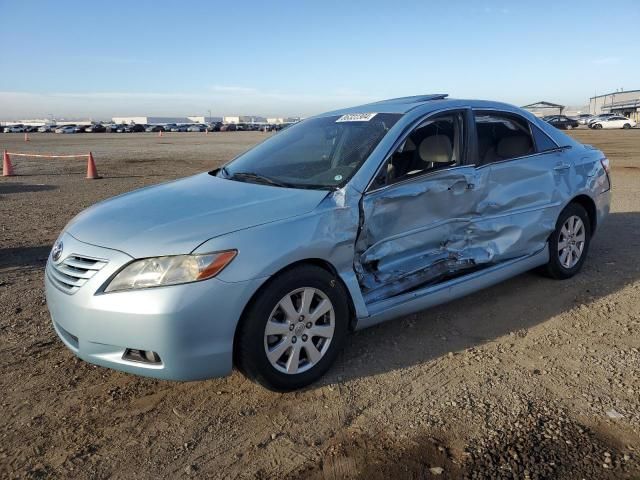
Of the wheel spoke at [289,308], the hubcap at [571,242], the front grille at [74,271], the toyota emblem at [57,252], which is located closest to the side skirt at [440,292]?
the hubcap at [571,242]

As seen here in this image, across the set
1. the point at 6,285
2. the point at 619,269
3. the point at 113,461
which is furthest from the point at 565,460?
the point at 6,285

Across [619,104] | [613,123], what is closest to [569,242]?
[613,123]

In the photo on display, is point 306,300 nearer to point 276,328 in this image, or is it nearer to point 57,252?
point 276,328

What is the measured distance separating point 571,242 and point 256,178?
3.05 m

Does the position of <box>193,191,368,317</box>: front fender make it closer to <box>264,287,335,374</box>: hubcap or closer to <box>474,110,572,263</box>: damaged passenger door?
<box>264,287,335,374</box>: hubcap

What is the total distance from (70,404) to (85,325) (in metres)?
0.57

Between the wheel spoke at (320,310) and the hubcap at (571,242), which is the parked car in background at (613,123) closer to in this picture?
the hubcap at (571,242)

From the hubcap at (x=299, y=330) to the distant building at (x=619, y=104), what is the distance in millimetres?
83481

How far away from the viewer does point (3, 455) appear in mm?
2625

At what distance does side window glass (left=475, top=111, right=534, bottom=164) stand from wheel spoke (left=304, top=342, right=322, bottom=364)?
206 cm

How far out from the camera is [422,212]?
3.78 m

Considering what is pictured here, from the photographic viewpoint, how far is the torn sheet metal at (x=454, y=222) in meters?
3.58

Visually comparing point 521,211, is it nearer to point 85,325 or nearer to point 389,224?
point 389,224

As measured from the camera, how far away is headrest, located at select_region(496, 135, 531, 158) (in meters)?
4.46
